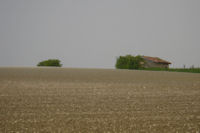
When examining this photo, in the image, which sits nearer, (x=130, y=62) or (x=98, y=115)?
(x=98, y=115)

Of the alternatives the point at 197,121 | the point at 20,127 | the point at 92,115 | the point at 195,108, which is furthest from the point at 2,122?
the point at 195,108

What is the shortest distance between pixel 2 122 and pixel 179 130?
574 centimetres

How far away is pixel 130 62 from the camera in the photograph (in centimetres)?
5369

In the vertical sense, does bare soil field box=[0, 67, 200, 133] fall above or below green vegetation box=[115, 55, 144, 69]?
below

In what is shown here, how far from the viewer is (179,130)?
5207 millimetres

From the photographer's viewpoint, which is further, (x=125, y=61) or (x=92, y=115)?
(x=125, y=61)

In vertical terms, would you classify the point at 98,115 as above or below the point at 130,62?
below

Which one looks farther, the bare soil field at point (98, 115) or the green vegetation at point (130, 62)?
the green vegetation at point (130, 62)

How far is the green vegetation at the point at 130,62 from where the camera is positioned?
5366 cm

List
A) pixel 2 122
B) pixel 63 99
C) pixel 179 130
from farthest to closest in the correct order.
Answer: pixel 63 99, pixel 2 122, pixel 179 130

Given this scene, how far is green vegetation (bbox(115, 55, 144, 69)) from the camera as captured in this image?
53.7m

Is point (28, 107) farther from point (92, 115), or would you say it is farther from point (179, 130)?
point (179, 130)

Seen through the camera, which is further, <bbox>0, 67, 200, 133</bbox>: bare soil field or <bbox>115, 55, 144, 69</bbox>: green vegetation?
<bbox>115, 55, 144, 69</bbox>: green vegetation

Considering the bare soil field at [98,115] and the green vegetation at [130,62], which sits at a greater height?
the green vegetation at [130,62]
